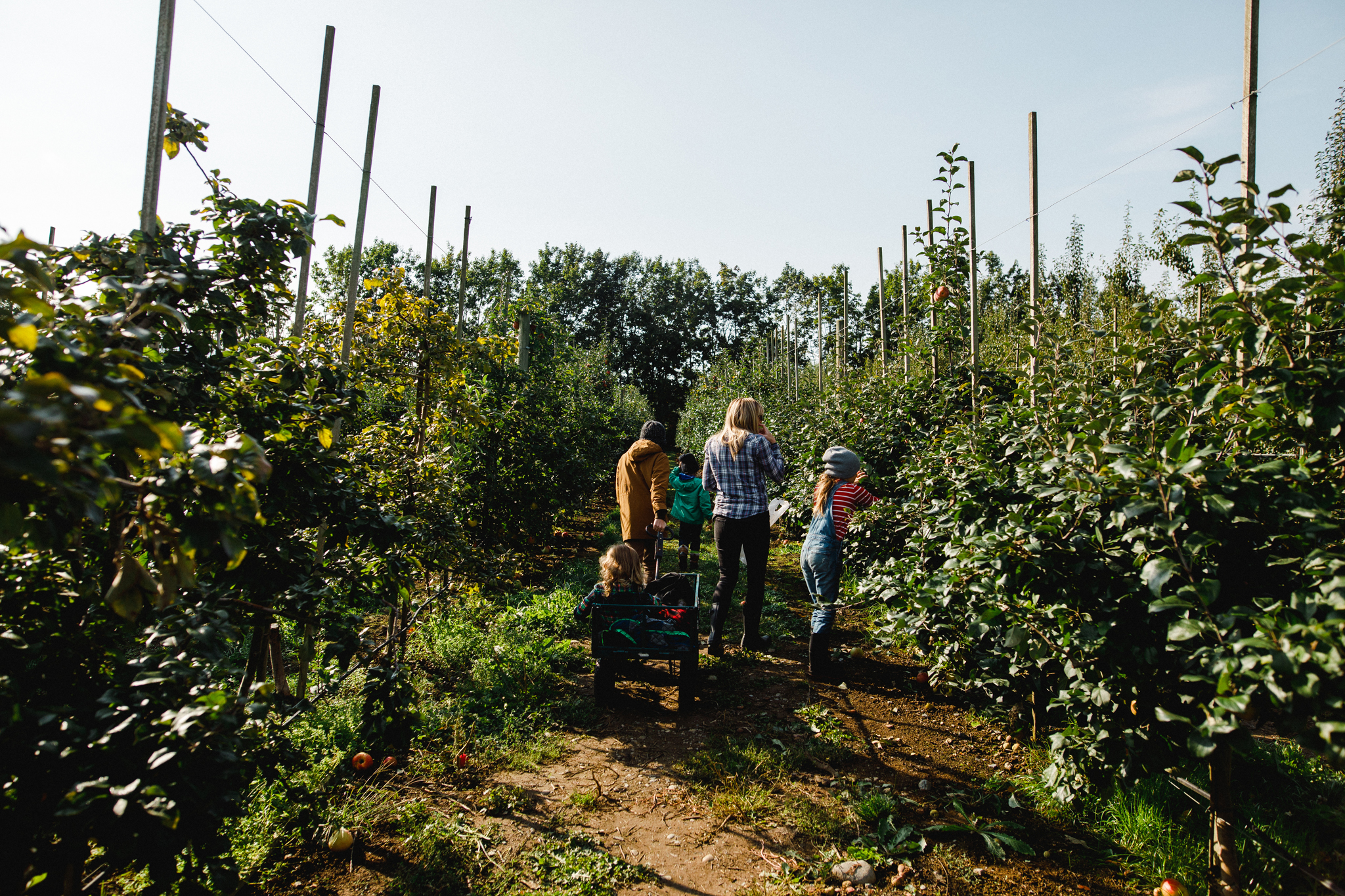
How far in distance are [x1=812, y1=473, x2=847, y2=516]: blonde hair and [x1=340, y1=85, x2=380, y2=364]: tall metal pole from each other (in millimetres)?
3265

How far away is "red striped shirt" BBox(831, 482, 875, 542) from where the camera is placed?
15.8 feet

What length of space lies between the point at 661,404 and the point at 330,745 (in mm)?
40313

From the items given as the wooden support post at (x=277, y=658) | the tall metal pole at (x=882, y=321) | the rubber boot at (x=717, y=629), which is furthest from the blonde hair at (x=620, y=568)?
the tall metal pole at (x=882, y=321)

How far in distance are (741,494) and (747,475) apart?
14 centimetres

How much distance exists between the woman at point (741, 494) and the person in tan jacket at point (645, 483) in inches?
29.2

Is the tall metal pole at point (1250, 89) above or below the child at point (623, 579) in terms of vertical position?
A: above

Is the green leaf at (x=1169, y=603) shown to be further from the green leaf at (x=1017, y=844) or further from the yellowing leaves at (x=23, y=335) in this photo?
the yellowing leaves at (x=23, y=335)

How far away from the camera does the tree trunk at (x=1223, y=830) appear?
226 centimetres

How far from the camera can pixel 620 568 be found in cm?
473

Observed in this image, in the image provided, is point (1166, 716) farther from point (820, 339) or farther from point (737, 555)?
point (820, 339)

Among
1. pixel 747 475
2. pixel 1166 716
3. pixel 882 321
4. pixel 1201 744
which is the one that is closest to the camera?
pixel 1201 744

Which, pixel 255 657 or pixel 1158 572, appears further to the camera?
pixel 255 657

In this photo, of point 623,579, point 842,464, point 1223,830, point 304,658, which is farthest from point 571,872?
point 842,464

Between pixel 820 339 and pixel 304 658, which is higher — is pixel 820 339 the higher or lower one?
the higher one
